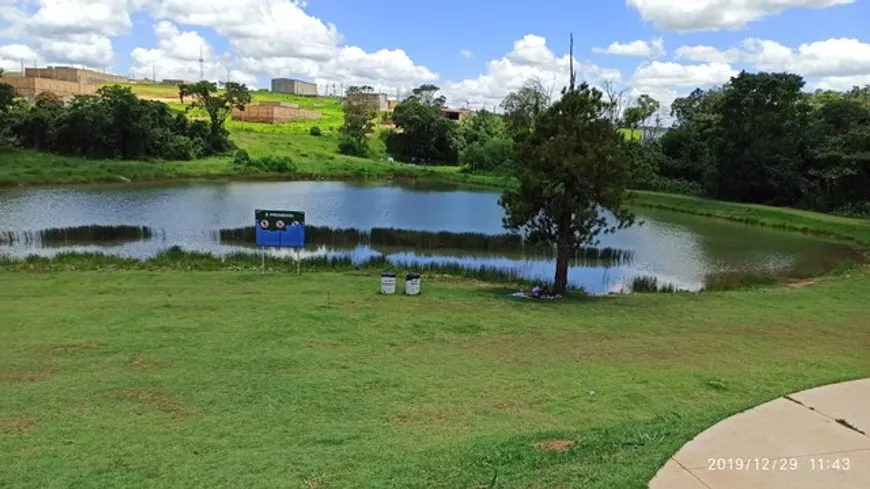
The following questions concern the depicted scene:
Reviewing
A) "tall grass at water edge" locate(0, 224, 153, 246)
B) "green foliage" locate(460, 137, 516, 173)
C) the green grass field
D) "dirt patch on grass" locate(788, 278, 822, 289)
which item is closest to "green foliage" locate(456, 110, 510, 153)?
"green foliage" locate(460, 137, 516, 173)

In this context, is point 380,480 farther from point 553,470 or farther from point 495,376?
point 495,376

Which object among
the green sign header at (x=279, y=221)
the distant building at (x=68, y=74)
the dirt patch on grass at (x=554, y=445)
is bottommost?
the dirt patch on grass at (x=554, y=445)

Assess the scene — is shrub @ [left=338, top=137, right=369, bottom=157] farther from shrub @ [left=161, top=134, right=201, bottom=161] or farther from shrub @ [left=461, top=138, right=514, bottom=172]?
shrub @ [left=161, top=134, right=201, bottom=161]

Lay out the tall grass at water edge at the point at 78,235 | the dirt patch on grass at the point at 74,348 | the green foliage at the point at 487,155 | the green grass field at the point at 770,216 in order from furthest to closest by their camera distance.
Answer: the green foliage at the point at 487,155, the green grass field at the point at 770,216, the tall grass at water edge at the point at 78,235, the dirt patch on grass at the point at 74,348

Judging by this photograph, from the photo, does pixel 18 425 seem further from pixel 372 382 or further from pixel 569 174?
pixel 569 174

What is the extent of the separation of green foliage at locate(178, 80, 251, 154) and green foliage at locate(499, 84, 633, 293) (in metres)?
61.6

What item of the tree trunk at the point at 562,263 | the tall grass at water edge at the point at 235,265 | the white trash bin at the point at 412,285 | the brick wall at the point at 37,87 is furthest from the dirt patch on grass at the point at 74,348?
the brick wall at the point at 37,87

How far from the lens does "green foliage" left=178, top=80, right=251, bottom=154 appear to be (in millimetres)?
73375

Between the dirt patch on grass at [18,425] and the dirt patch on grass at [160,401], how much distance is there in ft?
3.23

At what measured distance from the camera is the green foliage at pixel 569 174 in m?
15.5

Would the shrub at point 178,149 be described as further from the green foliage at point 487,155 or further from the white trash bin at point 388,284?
the white trash bin at point 388,284

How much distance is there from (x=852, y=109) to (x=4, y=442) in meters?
57.3

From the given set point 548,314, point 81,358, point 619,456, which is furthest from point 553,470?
point 548,314
